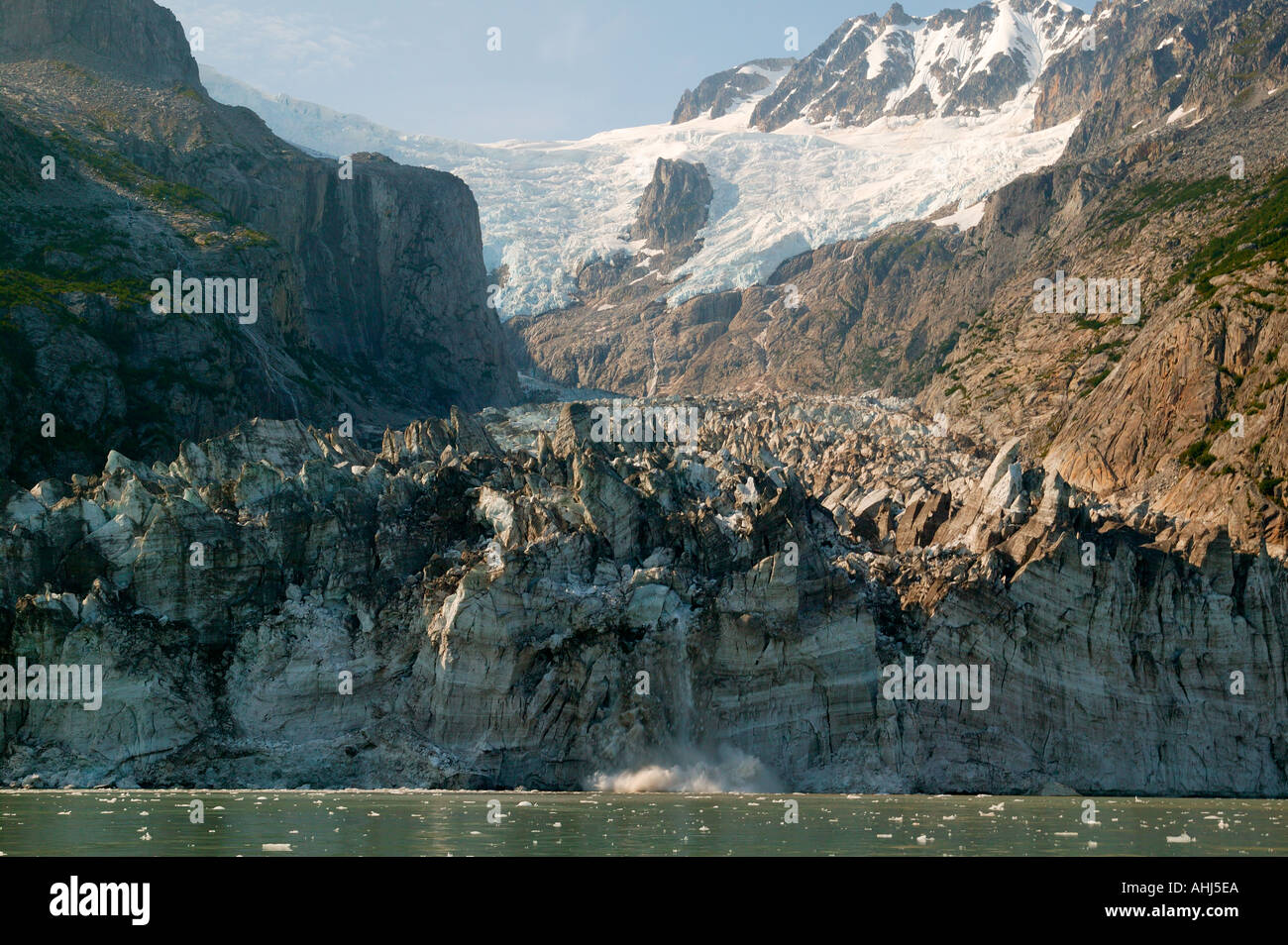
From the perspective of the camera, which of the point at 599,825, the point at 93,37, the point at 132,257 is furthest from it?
the point at 93,37

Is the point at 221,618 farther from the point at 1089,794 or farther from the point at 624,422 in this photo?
the point at 624,422

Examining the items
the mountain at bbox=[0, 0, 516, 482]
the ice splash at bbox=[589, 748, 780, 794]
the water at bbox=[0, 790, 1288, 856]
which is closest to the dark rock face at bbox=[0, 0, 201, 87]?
the mountain at bbox=[0, 0, 516, 482]

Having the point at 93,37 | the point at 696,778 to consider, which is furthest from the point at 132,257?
the point at 696,778

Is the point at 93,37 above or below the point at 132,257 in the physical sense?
above

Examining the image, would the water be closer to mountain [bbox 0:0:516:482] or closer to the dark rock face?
mountain [bbox 0:0:516:482]

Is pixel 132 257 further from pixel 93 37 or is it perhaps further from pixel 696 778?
pixel 696 778
